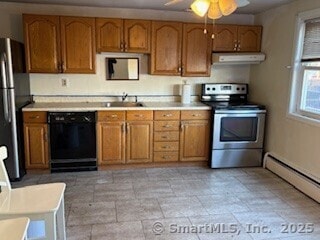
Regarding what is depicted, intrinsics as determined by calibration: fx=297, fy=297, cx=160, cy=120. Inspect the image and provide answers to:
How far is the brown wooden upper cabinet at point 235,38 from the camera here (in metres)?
4.30

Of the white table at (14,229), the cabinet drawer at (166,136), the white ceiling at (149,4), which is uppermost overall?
the white ceiling at (149,4)

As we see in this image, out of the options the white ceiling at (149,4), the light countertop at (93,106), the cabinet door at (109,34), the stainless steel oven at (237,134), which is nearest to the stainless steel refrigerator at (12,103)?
the light countertop at (93,106)

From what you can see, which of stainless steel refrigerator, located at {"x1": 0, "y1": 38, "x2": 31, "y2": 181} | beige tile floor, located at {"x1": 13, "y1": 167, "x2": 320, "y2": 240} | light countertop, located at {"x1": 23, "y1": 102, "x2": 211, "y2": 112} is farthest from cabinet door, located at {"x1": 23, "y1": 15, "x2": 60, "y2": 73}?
beige tile floor, located at {"x1": 13, "y1": 167, "x2": 320, "y2": 240}

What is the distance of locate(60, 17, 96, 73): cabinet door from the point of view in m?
3.92

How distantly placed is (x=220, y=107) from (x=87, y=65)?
1.91 meters

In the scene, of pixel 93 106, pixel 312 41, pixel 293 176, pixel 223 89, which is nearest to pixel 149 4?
pixel 93 106

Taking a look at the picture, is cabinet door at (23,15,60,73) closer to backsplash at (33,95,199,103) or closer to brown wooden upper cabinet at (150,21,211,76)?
backsplash at (33,95,199,103)

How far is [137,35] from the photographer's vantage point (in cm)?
409

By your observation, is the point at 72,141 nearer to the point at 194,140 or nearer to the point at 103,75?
the point at 103,75

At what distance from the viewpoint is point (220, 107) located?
409cm

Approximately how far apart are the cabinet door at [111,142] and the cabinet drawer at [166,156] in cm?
46

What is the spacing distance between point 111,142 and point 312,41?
2.77 metres

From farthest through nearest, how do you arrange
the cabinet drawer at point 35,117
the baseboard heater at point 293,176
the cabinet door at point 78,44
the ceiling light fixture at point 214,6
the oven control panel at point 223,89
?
1. the oven control panel at point 223,89
2. the cabinet door at point 78,44
3. the cabinet drawer at point 35,117
4. the baseboard heater at point 293,176
5. the ceiling light fixture at point 214,6

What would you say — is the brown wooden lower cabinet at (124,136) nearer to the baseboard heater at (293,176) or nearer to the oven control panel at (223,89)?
the oven control panel at (223,89)
